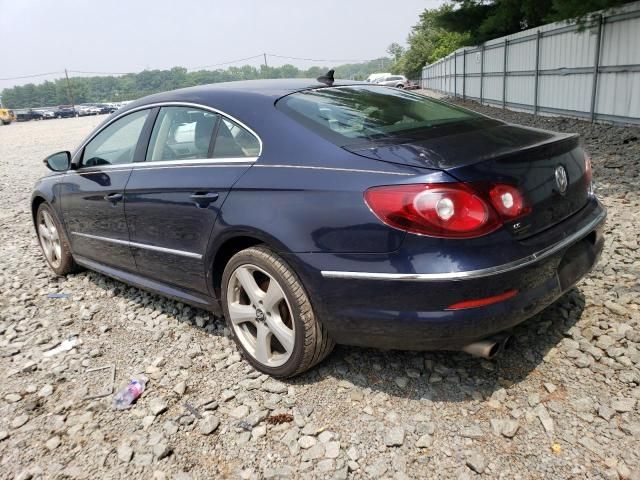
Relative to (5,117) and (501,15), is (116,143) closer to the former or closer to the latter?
(501,15)

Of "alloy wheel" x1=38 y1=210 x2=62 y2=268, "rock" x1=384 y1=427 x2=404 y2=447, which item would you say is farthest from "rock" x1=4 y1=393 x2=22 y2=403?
"rock" x1=384 y1=427 x2=404 y2=447

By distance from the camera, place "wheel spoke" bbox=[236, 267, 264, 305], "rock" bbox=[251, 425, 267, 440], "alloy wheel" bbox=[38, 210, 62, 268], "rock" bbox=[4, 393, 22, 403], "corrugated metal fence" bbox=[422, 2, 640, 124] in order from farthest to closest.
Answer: "corrugated metal fence" bbox=[422, 2, 640, 124] < "alloy wheel" bbox=[38, 210, 62, 268] < "rock" bbox=[4, 393, 22, 403] < "wheel spoke" bbox=[236, 267, 264, 305] < "rock" bbox=[251, 425, 267, 440]

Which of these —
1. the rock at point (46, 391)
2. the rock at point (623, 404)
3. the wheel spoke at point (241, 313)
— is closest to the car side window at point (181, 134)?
the wheel spoke at point (241, 313)

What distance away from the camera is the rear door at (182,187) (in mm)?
2941

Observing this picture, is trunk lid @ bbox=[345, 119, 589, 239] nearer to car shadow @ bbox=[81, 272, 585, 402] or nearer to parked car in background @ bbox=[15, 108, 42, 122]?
car shadow @ bbox=[81, 272, 585, 402]

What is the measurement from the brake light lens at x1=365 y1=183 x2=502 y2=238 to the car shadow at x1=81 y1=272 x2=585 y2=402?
876mm

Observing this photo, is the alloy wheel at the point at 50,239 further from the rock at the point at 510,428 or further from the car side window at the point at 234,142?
the rock at the point at 510,428

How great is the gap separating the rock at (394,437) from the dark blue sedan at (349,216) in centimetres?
38

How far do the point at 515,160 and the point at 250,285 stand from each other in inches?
57.4

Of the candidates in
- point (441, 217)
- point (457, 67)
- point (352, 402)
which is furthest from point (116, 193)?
point (457, 67)

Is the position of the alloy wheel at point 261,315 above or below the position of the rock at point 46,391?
above

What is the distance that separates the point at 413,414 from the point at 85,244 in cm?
303

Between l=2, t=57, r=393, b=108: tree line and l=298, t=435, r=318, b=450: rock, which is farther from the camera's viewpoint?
l=2, t=57, r=393, b=108: tree line

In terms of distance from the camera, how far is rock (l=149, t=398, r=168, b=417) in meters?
2.74
